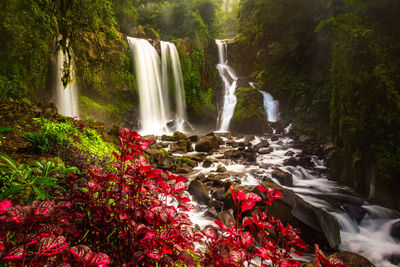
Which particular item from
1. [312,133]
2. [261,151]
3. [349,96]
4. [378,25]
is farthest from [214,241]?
[312,133]

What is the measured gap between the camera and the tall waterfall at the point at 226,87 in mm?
16500

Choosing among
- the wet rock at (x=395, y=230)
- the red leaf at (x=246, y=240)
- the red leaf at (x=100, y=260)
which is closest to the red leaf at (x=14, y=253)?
the red leaf at (x=100, y=260)

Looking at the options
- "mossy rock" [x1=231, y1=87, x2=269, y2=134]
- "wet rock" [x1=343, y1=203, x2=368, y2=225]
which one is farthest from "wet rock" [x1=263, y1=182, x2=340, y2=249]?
"mossy rock" [x1=231, y1=87, x2=269, y2=134]

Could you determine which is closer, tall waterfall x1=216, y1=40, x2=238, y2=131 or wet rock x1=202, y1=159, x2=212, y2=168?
wet rock x1=202, y1=159, x2=212, y2=168

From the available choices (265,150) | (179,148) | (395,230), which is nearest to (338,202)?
(395,230)

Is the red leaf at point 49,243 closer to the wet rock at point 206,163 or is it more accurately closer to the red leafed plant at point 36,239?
the red leafed plant at point 36,239

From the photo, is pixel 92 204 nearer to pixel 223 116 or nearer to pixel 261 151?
pixel 261 151

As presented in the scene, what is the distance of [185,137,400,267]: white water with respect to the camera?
3.76 meters

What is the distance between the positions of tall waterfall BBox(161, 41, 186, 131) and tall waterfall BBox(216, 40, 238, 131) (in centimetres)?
348

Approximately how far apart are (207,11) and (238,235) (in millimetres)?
27091

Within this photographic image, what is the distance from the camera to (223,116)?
1697cm

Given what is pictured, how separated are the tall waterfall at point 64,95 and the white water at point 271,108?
13.5m

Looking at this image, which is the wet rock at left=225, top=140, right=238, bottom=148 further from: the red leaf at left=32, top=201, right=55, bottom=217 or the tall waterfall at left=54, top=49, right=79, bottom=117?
the red leaf at left=32, top=201, right=55, bottom=217

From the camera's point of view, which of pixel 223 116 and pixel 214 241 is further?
pixel 223 116
